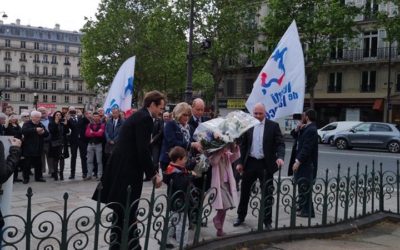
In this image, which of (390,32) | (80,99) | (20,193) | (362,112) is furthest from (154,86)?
(80,99)

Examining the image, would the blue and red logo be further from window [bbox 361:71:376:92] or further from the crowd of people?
window [bbox 361:71:376:92]

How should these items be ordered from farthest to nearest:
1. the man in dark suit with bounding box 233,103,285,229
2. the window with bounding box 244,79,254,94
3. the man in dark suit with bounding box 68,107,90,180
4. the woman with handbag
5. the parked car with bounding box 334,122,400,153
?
the window with bounding box 244,79,254,94 → the parked car with bounding box 334,122,400,153 → the man in dark suit with bounding box 68,107,90,180 → the woman with handbag → the man in dark suit with bounding box 233,103,285,229

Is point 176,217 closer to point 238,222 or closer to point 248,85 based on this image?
point 238,222

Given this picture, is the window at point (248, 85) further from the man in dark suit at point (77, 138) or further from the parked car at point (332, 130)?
the man in dark suit at point (77, 138)

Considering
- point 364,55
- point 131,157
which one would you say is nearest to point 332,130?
point 364,55

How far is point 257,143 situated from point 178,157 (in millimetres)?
1478

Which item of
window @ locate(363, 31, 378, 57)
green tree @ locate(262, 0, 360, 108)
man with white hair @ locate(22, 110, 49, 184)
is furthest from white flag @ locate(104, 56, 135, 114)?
window @ locate(363, 31, 378, 57)

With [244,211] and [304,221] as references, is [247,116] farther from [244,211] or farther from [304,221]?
[304,221]

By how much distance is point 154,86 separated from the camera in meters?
47.0

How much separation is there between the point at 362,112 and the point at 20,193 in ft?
113

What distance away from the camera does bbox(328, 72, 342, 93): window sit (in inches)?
1611

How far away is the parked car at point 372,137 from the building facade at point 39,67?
268 feet

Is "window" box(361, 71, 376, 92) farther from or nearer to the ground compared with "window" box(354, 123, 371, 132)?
farther from the ground

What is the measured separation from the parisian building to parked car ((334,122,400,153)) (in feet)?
44.4
